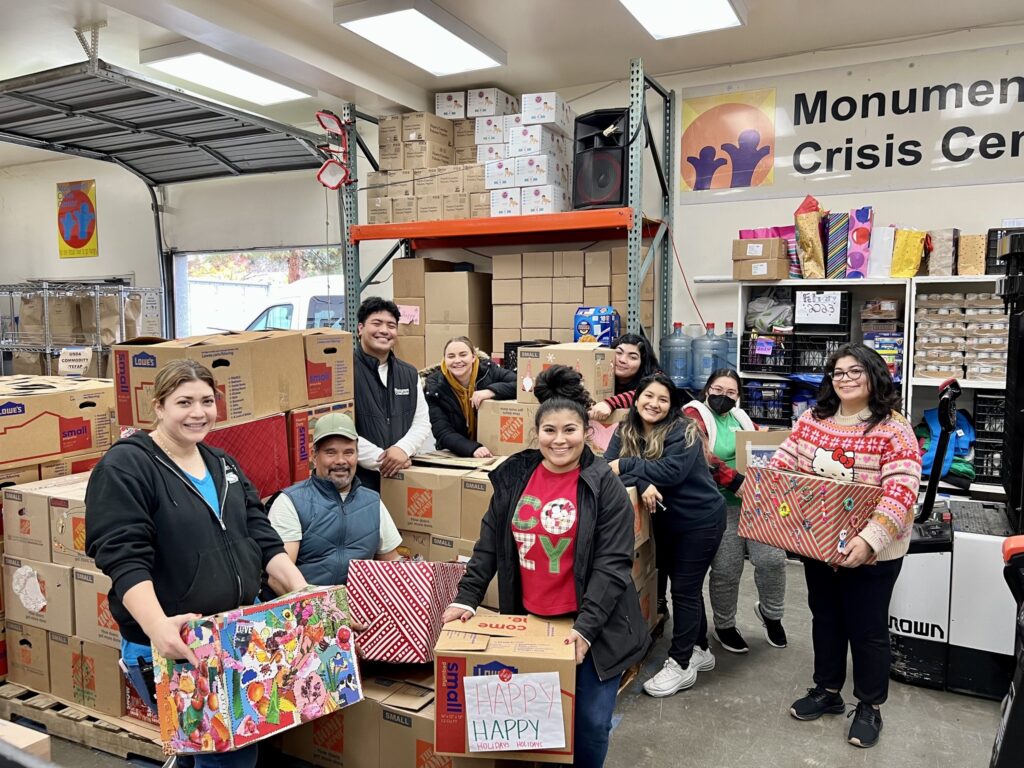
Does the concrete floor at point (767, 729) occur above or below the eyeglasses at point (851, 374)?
below

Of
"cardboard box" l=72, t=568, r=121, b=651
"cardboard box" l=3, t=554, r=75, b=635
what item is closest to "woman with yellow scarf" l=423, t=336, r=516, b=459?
"cardboard box" l=72, t=568, r=121, b=651

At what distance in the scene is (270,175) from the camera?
7277 mm

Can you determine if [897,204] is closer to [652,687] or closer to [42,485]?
[652,687]

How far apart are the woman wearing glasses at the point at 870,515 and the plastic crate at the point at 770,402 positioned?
7.53 feet

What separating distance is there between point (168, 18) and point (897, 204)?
4656 millimetres

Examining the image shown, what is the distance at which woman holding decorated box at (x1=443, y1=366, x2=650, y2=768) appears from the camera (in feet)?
6.88

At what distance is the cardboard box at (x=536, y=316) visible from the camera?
541 centimetres

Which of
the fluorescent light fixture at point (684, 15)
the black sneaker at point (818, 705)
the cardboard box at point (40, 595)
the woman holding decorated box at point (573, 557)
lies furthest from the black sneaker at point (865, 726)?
the fluorescent light fixture at point (684, 15)

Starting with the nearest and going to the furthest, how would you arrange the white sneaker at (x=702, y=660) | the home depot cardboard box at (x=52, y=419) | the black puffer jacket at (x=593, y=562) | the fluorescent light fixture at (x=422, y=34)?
1. the black puffer jacket at (x=593, y=562)
2. the home depot cardboard box at (x=52, y=419)
3. the white sneaker at (x=702, y=660)
4. the fluorescent light fixture at (x=422, y=34)

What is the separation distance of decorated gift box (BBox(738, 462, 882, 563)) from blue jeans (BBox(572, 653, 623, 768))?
36.9 inches

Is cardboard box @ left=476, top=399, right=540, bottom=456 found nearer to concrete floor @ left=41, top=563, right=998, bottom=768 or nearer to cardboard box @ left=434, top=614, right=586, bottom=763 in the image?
→ concrete floor @ left=41, top=563, right=998, bottom=768

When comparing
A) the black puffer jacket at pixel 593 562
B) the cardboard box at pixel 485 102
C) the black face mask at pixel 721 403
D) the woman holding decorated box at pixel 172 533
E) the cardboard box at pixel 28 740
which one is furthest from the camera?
the cardboard box at pixel 485 102

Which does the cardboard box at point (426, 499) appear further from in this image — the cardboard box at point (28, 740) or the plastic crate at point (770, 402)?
the plastic crate at point (770, 402)

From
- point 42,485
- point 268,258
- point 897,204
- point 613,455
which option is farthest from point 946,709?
point 268,258
